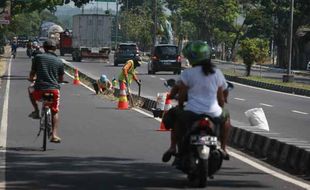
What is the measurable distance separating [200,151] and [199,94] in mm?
745

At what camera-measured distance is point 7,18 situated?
45250mm

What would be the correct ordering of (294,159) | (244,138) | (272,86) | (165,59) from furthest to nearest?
(165,59) < (272,86) < (244,138) < (294,159)

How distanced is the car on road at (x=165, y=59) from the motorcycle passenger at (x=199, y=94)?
1639 inches

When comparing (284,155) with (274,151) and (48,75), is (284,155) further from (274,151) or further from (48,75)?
(48,75)

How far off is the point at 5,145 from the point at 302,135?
254 inches

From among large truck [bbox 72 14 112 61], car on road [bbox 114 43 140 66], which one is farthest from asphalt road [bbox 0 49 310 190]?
large truck [bbox 72 14 112 61]

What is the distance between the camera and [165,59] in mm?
52094

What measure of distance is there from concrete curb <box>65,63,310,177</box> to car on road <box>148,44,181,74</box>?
36.2 meters

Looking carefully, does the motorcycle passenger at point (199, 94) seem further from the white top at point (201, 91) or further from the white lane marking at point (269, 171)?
the white lane marking at point (269, 171)

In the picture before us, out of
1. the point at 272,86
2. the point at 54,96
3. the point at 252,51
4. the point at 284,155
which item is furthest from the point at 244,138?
the point at 252,51

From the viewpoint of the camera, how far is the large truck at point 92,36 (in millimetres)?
70312

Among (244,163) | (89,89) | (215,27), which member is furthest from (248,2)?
(244,163)

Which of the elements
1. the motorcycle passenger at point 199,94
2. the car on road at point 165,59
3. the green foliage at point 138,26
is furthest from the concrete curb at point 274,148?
the green foliage at point 138,26

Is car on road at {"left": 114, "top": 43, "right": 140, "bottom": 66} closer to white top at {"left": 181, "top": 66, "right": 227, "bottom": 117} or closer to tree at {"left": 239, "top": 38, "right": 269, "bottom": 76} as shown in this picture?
tree at {"left": 239, "top": 38, "right": 269, "bottom": 76}
